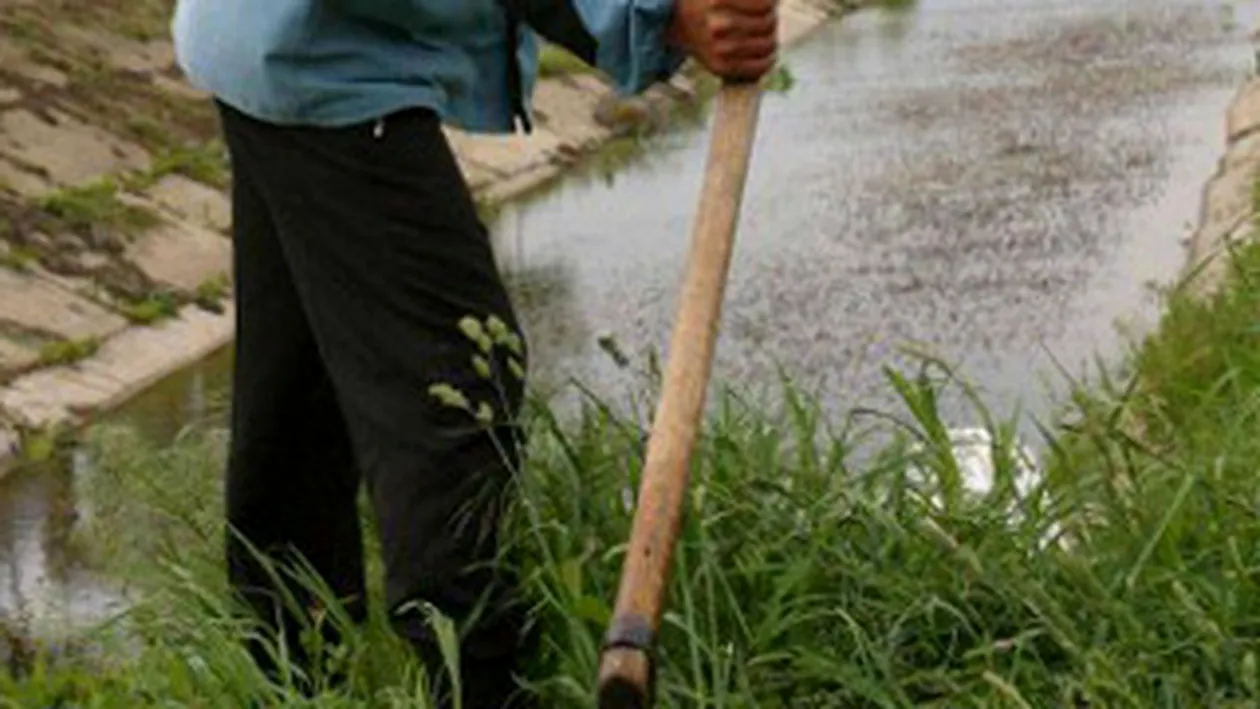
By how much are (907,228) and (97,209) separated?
171 inches

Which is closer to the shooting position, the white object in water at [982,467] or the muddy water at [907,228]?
the white object in water at [982,467]

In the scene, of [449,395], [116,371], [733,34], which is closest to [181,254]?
[116,371]

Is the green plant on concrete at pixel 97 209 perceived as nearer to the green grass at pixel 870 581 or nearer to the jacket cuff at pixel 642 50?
the green grass at pixel 870 581

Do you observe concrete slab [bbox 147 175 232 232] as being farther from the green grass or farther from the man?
the man

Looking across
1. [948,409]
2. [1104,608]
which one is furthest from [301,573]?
[948,409]

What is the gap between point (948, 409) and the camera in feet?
24.3

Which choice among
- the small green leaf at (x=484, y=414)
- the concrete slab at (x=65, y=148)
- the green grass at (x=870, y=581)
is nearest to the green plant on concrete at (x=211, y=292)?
the concrete slab at (x=65, y=148)

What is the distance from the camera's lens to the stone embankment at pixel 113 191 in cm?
1259

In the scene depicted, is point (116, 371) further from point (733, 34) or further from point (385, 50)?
point (733, 34)

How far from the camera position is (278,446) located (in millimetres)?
3318

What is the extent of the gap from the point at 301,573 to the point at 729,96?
0.92 meters

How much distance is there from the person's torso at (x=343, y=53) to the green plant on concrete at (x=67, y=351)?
9.56 m

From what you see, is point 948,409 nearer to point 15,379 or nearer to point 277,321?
point 277,321

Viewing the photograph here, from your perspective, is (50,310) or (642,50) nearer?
(642,50)
